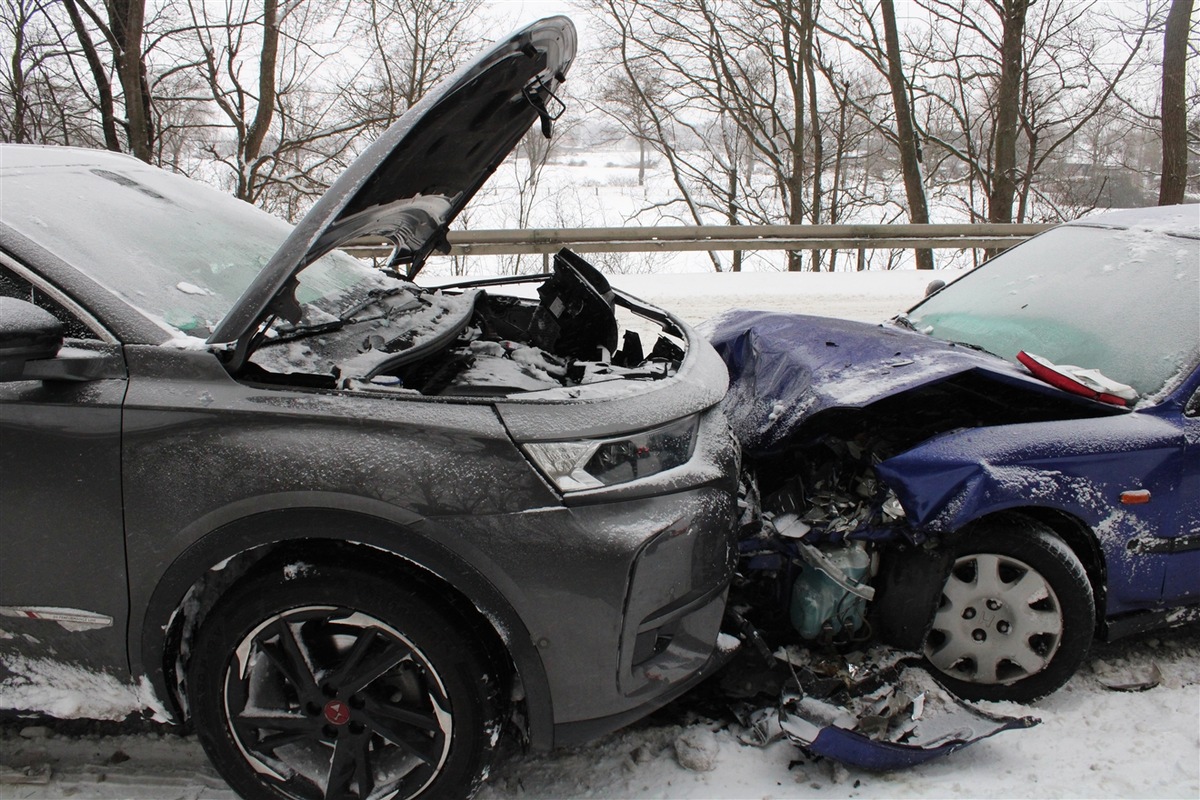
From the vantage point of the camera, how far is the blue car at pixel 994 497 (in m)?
2.56

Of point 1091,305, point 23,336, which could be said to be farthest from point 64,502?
point 1091,305

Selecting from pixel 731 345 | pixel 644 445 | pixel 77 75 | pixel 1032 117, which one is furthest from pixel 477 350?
pixel 1032 117

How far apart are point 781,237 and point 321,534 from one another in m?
10.2

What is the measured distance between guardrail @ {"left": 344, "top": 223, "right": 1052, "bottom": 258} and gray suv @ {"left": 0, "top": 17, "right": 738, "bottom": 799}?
26.3ft

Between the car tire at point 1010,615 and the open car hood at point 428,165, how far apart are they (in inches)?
81.2

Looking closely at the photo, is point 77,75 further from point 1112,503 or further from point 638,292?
point 1112,503

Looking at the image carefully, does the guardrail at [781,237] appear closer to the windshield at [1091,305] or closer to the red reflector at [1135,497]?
the windshield at [1091,305]

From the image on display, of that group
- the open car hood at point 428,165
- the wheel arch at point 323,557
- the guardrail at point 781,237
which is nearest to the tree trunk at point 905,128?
the guardrail at point 781,237

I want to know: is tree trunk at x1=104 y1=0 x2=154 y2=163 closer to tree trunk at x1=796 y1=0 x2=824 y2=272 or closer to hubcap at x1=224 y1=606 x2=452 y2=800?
hubcap at x1=224 y1=606 x2=452 y2=800

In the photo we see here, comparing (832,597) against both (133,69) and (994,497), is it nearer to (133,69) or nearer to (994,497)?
(994,497)

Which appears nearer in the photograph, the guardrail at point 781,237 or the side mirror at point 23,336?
the side mirror at point 23,336

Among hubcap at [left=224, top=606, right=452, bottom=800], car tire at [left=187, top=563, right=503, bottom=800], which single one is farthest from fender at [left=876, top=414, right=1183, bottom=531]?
hubcap at [left=224, top=606, right=452, bottom=800]

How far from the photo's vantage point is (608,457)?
2.04 meters

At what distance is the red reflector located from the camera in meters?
2.59
